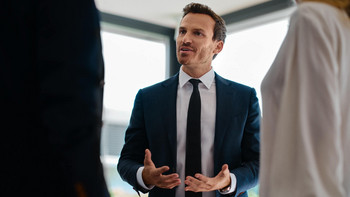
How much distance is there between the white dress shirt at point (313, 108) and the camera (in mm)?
984

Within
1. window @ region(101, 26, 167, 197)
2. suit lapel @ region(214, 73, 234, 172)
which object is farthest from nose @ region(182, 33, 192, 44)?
window @ region(101, 26, 167, 197)

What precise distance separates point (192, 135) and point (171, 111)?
187mm

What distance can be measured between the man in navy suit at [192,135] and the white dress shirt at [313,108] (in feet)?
2.96

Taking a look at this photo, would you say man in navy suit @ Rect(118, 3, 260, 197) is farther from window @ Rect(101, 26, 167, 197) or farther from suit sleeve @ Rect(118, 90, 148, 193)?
window @ Rect(101, 26, 167, 197)

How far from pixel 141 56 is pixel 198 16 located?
2697 millimetres

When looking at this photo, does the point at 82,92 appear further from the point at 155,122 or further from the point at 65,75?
the point at 155,122

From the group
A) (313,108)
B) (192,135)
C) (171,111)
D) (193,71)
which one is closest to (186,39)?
(193,71)

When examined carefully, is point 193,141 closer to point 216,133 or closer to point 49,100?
point 216,133

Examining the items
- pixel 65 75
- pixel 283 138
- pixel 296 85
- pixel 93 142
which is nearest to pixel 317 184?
pixel 283 138

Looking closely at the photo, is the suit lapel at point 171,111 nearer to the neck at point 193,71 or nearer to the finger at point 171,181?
the neck at point 193,71

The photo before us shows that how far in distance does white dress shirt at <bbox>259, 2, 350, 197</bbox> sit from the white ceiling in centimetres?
335

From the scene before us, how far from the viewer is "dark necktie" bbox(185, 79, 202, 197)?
6.88ft

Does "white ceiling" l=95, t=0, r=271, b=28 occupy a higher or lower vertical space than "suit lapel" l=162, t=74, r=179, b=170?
higher

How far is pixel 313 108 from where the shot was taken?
1027 millimetres
